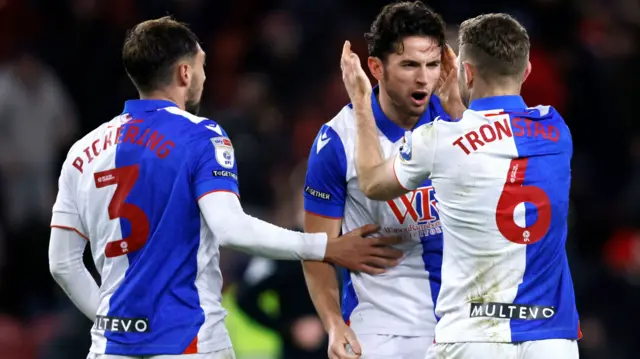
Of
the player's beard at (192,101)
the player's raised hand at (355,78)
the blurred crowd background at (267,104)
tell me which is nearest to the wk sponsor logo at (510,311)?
the player's raised hand at (355,78)

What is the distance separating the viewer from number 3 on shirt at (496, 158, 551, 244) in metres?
4.77

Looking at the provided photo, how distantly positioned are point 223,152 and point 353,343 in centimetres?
108

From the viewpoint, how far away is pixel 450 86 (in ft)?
18.3

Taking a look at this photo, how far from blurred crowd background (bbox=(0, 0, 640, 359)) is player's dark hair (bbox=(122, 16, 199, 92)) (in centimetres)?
385

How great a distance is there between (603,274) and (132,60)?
561 centimetres

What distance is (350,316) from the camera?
5660 mm

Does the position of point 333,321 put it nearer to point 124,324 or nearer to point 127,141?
point 124,324

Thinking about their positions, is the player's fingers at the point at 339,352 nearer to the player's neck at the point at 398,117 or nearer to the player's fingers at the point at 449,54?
the player's neck at the point at 398,117

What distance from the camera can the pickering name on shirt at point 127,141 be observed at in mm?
5043

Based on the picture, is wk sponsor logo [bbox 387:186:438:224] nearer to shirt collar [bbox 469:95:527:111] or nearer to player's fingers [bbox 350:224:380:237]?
player's fingers [bbox 350:224:380:237]

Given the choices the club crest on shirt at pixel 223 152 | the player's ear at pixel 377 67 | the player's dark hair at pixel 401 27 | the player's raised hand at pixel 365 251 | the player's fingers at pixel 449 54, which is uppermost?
the player's dark hair at pixel 401 27

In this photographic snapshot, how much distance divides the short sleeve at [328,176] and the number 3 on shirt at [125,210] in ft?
3.03

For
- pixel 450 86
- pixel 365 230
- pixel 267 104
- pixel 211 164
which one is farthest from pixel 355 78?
pixel 267 104

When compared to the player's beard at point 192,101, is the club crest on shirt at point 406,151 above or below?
below
